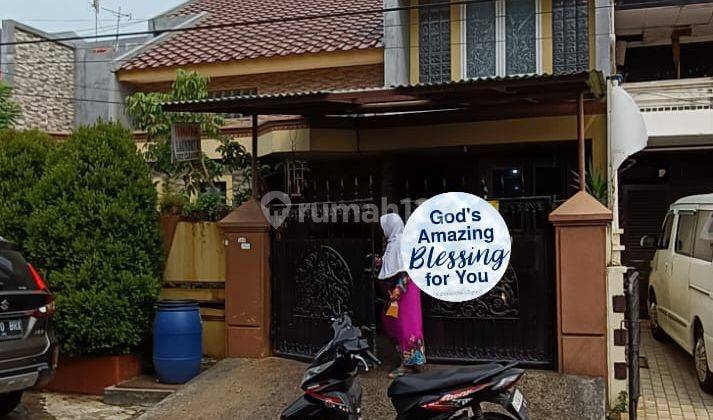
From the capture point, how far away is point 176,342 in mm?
7004

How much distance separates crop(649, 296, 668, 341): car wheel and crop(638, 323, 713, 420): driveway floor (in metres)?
0.20

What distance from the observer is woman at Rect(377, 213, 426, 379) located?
6.14 meters

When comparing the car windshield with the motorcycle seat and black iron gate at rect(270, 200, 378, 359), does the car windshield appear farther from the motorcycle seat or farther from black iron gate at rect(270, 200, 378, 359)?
the motorcycle seat

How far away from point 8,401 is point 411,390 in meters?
4.24

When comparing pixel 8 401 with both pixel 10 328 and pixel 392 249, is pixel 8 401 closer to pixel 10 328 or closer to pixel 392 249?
pixel 10 328

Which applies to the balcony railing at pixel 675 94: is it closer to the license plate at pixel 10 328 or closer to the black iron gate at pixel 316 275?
the black iron gate at pixel 316 275

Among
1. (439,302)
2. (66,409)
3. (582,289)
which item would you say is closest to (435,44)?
(439,302)

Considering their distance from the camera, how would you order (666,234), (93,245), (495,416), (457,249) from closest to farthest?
(495,416) → (457,249) → (93,245) → (666,234)

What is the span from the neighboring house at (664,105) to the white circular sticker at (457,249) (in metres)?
5.63

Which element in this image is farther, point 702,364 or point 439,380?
point 702,364

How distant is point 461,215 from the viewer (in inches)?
241

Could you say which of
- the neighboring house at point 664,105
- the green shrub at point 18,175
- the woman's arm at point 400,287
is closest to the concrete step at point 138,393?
the green shrub at point 18,175

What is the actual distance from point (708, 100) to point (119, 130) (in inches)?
334

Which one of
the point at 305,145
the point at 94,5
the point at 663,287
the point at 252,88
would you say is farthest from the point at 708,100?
the point at 94,5
